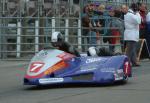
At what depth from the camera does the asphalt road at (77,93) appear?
950 cm

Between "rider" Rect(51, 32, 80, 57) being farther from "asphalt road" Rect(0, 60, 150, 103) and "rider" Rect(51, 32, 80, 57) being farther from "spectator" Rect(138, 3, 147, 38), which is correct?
"spectator" Rect(138, 3, 147, 38)

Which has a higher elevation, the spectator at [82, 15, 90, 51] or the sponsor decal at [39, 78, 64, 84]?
the spectator at [82, 15, 90, 51]

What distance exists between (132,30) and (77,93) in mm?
5861

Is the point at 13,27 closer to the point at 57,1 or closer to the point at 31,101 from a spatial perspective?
the point at 57,1

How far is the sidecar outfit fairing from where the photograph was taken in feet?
36.0

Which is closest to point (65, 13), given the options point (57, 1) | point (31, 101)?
point (57, 1)

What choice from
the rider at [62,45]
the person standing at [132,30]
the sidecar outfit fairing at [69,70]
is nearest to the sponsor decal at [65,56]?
the sidecar outfit fairing at [69,70]

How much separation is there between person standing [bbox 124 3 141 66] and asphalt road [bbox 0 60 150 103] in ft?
8.66

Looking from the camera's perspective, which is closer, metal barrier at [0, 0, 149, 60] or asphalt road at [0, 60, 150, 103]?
asphalt road at [0, 60, 150, 103]

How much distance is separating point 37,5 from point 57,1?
81 cm

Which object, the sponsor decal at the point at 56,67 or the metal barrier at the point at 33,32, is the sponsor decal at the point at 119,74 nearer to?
the sponsor decal at the point at 56,67

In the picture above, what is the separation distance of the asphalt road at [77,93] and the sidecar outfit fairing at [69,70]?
0.20 meters

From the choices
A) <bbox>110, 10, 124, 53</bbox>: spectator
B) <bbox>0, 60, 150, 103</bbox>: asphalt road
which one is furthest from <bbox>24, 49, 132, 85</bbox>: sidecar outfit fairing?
<bbox>110, 10, 124, 53</bbox>: spectator

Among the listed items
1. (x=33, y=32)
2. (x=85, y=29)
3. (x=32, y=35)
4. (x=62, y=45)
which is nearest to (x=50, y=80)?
(x=62, y=45)
